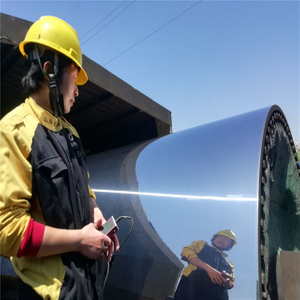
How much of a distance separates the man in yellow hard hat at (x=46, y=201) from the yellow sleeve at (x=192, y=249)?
0.64 m

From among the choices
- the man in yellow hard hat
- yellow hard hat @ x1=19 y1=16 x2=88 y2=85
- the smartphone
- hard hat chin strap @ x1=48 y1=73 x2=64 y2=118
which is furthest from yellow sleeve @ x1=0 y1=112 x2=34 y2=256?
yellow hard hat @ x1=19 y1=16 x2=88 y2=85

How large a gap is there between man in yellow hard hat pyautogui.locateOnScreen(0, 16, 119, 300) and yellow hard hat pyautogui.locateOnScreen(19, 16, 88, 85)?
0.08 meters

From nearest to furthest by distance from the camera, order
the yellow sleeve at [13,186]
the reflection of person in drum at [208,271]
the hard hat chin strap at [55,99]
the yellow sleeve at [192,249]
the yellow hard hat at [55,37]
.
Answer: the yellow sleeve at [13,186] → the hard hat chin strap at [55,99] → the yellow hard hat at [55,37] → the reflection of person in drum at [208,271] → the yellow sleeve at [192,249]

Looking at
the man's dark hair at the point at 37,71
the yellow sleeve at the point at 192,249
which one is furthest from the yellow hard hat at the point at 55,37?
the yellow sleeve at the point at 192,249

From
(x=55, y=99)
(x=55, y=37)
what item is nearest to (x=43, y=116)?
(x=55, y=99)

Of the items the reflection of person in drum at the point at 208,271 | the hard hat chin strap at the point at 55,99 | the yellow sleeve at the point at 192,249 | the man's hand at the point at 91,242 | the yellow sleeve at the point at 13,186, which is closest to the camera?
the yellow sleeve at the point at 13,186

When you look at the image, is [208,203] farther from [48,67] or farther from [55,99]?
[48,67]

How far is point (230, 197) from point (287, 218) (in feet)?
4.30

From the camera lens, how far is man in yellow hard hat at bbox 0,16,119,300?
96cm

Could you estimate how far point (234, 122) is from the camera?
244 cm

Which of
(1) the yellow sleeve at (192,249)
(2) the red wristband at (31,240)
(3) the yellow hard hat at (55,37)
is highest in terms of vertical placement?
(3) the yellow hard hat at (55,37)

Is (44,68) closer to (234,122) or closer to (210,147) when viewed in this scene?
(210,147)

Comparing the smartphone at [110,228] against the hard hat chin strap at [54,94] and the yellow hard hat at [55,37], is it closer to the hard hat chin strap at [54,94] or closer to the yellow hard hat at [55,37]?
the hard hat chin strap at [54,94]

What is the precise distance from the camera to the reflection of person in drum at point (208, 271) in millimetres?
1513
